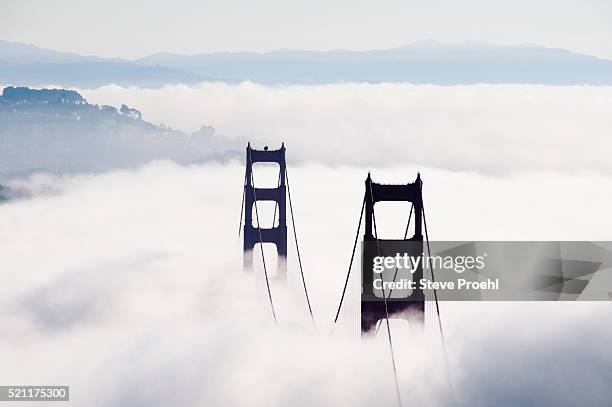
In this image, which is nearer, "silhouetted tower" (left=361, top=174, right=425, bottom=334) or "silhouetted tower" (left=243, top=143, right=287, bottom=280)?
"silhouetted tower" (left=361, top=174, right=425, bottom=334)

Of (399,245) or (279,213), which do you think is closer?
(399,245)

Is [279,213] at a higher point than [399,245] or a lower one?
lower

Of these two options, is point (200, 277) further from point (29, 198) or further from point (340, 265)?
point (29, 198)

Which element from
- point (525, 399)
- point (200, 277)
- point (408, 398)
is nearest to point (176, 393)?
point (408, 398)

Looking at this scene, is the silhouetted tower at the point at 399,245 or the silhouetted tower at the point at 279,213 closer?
the silhouetted tower at the point at 399,245
